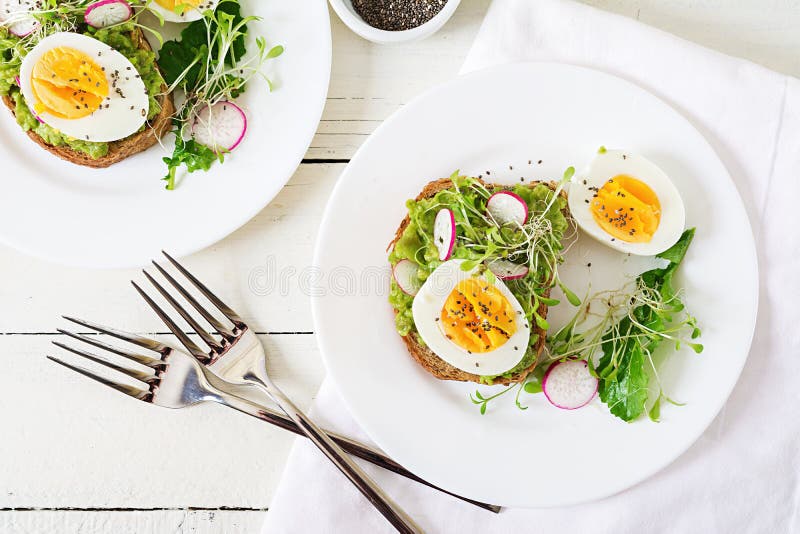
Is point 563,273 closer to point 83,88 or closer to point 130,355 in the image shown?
point 130,355

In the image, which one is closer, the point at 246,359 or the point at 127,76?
the point at 127,76

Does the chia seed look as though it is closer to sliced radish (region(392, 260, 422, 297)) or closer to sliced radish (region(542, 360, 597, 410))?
sliced radish (region(392, 260, 422, 297))

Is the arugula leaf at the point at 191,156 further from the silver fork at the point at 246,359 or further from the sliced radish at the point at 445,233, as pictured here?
the sliced radish at the point at 445,233

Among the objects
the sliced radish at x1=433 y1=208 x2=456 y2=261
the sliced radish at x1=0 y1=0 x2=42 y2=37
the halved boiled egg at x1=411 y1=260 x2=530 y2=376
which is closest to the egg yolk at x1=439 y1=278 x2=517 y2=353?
the halved boiled egg at x1=411 y1=260 x2=530 y2=376

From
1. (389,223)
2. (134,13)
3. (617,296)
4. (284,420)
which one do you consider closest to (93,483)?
(284,420)

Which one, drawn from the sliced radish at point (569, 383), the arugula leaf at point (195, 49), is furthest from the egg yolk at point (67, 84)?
the sliced radish at point (569, 383)

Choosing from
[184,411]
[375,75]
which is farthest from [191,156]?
[184,411]
